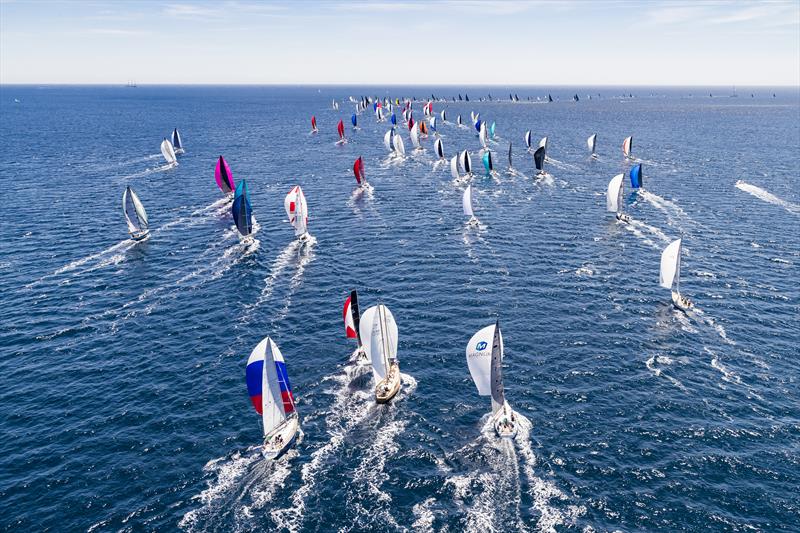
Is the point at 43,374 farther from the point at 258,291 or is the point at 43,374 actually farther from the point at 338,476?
the point at 338,476

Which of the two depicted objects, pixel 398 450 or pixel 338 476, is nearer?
pixel 338 476

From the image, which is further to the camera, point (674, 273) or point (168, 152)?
point (168, 152)

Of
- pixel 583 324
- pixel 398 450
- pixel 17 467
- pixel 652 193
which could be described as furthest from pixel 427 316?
pixel 652 193

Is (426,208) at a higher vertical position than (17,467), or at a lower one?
higher

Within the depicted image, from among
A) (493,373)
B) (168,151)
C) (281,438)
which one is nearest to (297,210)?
(281,438)

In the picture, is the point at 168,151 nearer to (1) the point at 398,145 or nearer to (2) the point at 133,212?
(2) the point at 133,212

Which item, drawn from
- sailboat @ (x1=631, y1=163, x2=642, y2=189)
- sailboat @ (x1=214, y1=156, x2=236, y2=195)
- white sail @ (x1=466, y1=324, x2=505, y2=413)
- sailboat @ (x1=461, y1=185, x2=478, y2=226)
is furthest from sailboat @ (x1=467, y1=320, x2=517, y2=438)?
sailboat @ (x1=631, y1=163, x2=642, y2=189)

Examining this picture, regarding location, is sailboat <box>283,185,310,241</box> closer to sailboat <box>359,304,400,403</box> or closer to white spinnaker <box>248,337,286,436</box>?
sailboat <box>359,304,400,403</box>
